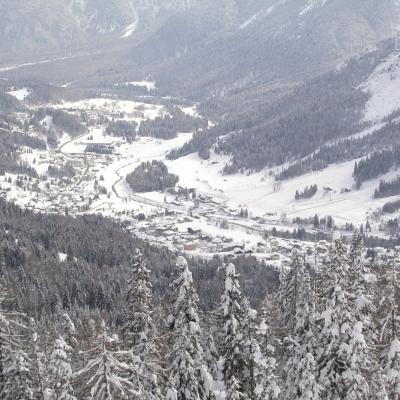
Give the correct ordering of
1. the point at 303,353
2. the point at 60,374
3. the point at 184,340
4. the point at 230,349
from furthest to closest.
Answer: the point at 303,353
the point at 230,349
the point at 184,340
the point at 60,374

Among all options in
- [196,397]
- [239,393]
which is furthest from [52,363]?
[239,393]

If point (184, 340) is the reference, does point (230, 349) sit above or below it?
below

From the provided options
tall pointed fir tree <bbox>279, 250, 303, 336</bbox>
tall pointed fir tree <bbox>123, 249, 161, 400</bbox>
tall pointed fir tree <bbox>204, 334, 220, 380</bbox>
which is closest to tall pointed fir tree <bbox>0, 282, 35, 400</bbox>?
tall pointed fir tree <bbox>123, 249, 161, 400</bbox>

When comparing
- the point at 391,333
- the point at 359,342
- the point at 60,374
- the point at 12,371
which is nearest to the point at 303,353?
the point at 391,333

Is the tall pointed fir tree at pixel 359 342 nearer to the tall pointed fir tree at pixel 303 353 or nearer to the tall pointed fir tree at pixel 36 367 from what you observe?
the tall pointed fir tree at pixel 303 353

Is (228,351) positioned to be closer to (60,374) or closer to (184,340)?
(184,340)

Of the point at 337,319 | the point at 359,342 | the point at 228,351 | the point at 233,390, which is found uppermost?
the point at 337,319

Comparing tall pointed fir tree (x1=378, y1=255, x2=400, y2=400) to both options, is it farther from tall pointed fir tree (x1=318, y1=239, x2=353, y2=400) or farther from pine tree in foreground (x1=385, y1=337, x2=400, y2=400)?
tall pointed fir tree (x1=318, y1=239, x2=353, y2=400)
